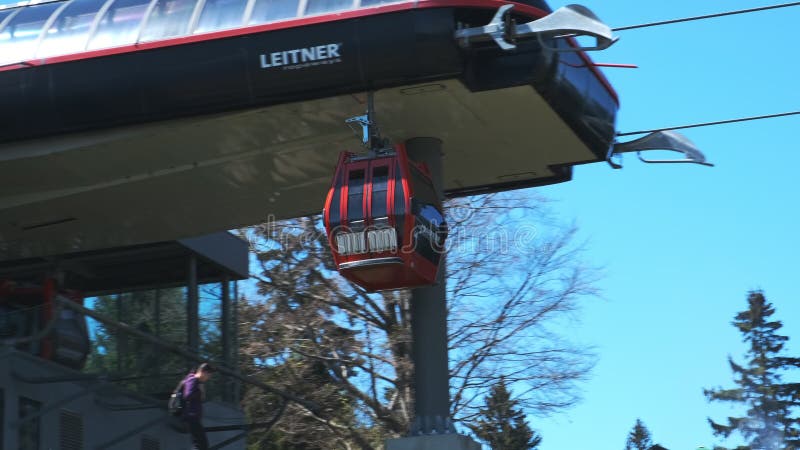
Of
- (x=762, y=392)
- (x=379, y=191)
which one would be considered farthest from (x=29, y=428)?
(x=762, y=392)

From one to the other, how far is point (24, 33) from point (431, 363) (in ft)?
24.6

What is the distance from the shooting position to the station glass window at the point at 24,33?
19781 millimetres

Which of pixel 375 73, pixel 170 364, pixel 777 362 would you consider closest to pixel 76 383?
pixel 170 364

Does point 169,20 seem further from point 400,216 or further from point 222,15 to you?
point 400,216

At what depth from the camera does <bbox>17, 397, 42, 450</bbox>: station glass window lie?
20547 millimetres

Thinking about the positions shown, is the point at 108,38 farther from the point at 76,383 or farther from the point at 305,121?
the point at 76,383

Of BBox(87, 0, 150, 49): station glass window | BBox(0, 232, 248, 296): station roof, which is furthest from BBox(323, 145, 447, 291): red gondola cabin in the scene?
BBox(0, 232, 248, 296): station roof

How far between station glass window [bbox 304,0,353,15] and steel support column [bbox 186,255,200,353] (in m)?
8.84

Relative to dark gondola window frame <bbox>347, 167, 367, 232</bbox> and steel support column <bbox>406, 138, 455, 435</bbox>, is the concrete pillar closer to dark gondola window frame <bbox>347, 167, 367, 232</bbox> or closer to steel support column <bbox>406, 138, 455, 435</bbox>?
steel support column <bbox>406, 138, 455, 435</bbox>

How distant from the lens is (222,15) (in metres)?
19.1

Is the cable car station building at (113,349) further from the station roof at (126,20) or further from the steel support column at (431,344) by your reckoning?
the steel support column at (431,344)

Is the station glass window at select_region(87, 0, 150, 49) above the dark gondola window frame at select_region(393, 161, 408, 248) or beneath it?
above

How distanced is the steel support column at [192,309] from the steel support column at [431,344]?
22.0 feet

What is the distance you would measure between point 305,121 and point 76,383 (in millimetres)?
5749
